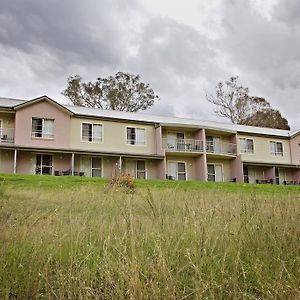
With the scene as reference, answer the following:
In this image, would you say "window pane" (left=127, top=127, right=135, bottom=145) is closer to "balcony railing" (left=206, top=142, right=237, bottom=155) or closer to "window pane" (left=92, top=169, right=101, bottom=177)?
"window pane" (left=92, top=169, right=101, bottom=177)

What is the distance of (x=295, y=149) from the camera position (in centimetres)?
3759

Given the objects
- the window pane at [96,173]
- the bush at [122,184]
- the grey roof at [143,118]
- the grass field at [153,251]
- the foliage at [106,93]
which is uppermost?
the foliage at [106,93]

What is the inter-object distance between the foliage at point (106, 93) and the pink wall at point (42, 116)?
16.1m

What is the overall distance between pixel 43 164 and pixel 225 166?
631 inches

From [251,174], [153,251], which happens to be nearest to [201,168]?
[251,174]

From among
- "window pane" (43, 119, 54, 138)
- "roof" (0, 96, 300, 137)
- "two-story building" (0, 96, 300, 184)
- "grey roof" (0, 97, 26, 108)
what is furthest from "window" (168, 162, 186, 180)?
"grey roof" (0, 97, 26, 108)

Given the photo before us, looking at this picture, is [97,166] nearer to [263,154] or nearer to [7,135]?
[7,135]

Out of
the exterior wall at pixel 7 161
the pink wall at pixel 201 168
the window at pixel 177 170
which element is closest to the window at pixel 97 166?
the exterior wall at pixel 7 161

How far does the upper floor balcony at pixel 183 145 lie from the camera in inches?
1232

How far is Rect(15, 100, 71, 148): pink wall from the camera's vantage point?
26266 mm

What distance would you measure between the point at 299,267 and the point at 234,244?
2.47 ft

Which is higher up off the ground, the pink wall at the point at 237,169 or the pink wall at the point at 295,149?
the pink wall at the point at 295,149

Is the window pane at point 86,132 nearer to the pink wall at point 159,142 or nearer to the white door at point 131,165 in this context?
the white door at point 131,165

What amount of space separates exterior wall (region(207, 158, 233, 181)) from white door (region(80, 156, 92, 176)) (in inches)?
425
